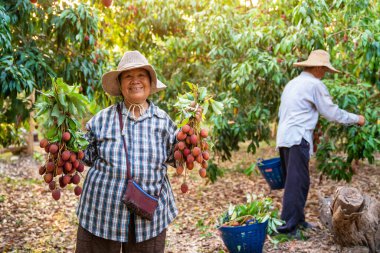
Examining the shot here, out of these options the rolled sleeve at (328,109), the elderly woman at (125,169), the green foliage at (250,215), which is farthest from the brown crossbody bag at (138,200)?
the rolled sleeve at (328,109)

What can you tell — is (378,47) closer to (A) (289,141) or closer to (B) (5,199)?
(A) (289,141)

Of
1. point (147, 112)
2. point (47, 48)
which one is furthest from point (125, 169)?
point (47, 48)

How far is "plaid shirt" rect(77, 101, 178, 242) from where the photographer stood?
2.49 meters

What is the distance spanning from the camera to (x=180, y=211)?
6066 millimetres

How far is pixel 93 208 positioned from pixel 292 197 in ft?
7.82

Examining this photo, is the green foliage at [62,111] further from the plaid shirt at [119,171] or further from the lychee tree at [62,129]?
the plaid shirt at [119,171]

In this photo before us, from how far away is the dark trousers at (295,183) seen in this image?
435cm

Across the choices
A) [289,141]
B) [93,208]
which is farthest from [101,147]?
[289,141]

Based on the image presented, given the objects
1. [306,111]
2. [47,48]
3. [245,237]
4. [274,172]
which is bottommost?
[245,237]

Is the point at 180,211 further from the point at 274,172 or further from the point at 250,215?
the point at 250,215

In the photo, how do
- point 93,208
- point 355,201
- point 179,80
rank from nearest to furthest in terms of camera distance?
point 93,208 → point 355,201 → point 179,80

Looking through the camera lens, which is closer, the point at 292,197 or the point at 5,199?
the point at 292,197

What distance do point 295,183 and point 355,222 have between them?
0.69 meters

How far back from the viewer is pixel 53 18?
4617 mm
